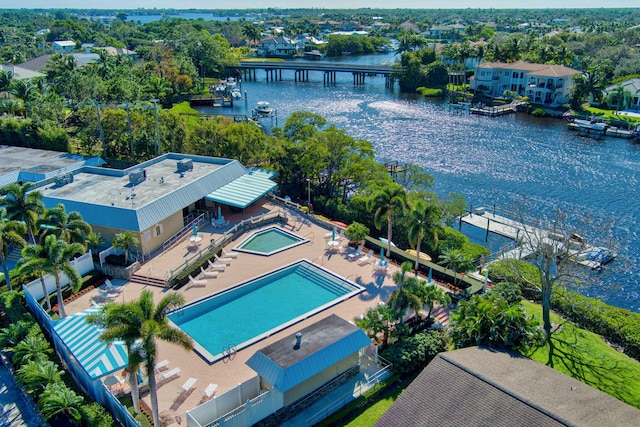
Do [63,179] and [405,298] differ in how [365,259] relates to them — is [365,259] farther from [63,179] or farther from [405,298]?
[63,179]

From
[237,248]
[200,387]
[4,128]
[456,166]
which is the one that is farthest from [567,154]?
[4,128]

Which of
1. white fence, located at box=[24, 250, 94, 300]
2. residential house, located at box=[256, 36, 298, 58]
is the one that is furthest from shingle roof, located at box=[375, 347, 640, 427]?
residential house, located at box=[256, 36, 298, 58]

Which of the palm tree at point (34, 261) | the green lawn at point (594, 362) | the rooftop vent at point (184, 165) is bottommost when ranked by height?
the green lawn at point (594, 362)

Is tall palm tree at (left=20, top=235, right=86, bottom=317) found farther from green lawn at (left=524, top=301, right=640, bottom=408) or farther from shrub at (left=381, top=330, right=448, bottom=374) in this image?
green lawn at (left=524, top=301, right=640, bottom=408)

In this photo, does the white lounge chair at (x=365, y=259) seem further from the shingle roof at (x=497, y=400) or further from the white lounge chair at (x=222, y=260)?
the shingle roof at (x=497, y=400)

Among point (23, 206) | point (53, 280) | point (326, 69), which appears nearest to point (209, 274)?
point (53, 280)

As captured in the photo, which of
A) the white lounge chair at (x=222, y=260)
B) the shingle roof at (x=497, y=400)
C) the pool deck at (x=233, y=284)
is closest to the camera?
the shingle roof at (x=497, y=400)

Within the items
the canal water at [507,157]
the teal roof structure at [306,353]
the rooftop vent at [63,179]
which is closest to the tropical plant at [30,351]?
the teal roof structure at [306,353]

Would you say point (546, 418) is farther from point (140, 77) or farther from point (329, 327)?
point (140, 77)
